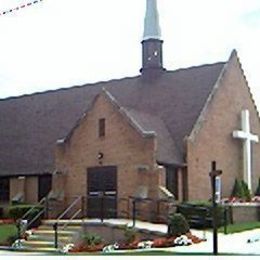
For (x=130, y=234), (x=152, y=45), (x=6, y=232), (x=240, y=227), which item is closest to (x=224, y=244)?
(x=130, y=234)

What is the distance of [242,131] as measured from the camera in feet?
138

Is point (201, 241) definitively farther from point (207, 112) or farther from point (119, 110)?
point (207, 112)

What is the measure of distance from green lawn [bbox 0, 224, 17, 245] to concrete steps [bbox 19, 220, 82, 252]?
974 millimetres

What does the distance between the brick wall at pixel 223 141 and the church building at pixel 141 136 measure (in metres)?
0.06

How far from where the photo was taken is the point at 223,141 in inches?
1590

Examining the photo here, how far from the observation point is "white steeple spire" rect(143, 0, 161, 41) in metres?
45.0

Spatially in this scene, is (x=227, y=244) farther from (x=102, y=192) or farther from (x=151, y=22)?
(x=151, y=22)

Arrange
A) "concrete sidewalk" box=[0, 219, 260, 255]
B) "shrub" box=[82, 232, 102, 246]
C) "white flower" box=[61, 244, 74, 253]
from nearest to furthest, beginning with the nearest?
"concrete sidewalk" box=[0, 219, 260, 255]
"white flower" box=[61, 244, 74, 253]
"shrub" box=[82, 232, 102, 246]

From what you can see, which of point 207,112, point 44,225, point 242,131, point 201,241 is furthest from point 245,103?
point 201,241

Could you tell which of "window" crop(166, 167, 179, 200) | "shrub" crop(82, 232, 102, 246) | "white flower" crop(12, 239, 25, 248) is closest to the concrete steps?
"white flower" crop(12, 239, 25, 248)

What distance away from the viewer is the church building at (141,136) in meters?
35.2

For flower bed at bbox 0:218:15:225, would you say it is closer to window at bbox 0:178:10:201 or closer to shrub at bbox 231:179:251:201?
window at bbox 0:178:10:201

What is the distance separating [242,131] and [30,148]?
1340 cm

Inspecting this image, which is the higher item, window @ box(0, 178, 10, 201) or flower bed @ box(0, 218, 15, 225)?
window @ box(0, 178, 10, 201)
